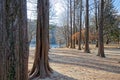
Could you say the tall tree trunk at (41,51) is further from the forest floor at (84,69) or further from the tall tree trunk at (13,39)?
the tall tree trunk at (13,39)

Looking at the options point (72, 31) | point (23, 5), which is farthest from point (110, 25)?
point (23, 5)

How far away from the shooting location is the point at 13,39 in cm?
397

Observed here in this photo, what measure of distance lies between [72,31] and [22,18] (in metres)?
35.5

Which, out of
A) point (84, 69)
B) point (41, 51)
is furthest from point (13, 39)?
point (84, 69)

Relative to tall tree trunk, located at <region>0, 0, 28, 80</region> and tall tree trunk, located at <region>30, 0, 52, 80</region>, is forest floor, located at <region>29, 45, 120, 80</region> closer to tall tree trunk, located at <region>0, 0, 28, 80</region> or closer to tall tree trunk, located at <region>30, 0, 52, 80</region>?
tall tree trunk, located at <region>30, 0, 52, 80</region>

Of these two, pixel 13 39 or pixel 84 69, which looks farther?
pixel 84 69

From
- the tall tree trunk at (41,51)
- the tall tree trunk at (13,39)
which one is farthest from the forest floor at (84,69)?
the tall tree trunk at (13,39)

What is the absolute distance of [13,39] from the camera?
3.97 metres

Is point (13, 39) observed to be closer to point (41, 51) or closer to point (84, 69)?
point (41, 51)

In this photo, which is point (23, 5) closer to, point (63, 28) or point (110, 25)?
point (110, 25)

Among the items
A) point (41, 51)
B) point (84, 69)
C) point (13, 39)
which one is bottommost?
point (84, 69)

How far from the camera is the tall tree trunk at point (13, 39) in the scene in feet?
12.7

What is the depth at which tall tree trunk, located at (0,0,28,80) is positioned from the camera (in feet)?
12.7

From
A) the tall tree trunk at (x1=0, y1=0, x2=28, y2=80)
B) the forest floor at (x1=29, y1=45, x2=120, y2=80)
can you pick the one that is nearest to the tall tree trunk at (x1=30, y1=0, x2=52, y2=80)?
the forest floor at (x1=29, y1=45, x2=120, y2=80)
